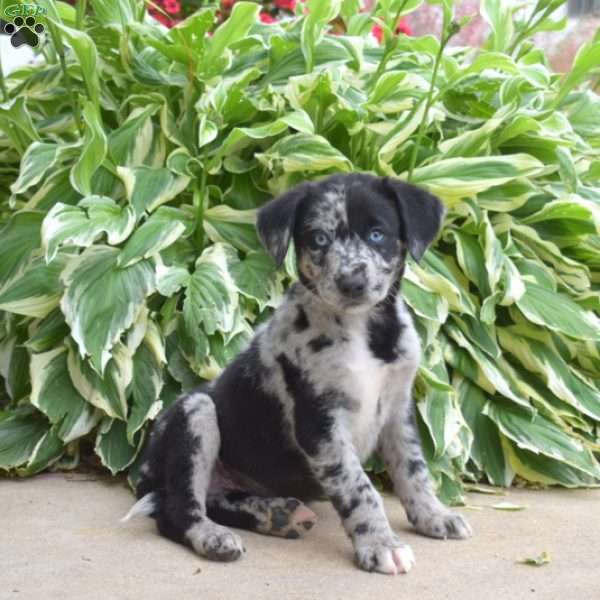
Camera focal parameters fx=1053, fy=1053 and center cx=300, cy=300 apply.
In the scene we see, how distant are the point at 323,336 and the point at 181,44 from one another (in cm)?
179

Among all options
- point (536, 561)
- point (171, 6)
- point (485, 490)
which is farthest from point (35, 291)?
point (171, 6)

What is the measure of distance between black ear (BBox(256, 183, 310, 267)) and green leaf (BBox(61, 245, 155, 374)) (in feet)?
3.04

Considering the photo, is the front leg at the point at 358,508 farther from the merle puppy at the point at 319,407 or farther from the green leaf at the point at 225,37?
the green leaf at the point at 225,37

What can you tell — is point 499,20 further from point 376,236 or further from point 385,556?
point 385,556

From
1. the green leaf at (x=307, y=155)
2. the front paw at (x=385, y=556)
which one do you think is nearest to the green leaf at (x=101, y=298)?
the green leaf at (x=307, y=155)

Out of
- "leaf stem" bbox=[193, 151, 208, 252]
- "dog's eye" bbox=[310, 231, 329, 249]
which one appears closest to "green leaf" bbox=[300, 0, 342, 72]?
"leaf stem" bbox=[193, 151, 208, 252]

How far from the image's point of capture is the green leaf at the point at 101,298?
4.12 metres

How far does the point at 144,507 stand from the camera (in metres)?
3.62

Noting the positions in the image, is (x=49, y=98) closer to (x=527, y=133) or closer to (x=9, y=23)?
(x=9, y=23)

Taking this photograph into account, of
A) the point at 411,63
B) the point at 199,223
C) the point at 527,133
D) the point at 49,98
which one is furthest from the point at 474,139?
the point at 49,98

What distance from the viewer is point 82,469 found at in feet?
14.6

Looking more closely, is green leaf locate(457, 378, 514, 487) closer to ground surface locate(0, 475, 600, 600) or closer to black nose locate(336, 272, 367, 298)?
ground surface locate(0, 475, 600, 600)

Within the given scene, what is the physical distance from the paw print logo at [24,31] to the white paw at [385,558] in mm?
2970

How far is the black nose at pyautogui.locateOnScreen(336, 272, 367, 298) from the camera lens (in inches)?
127
